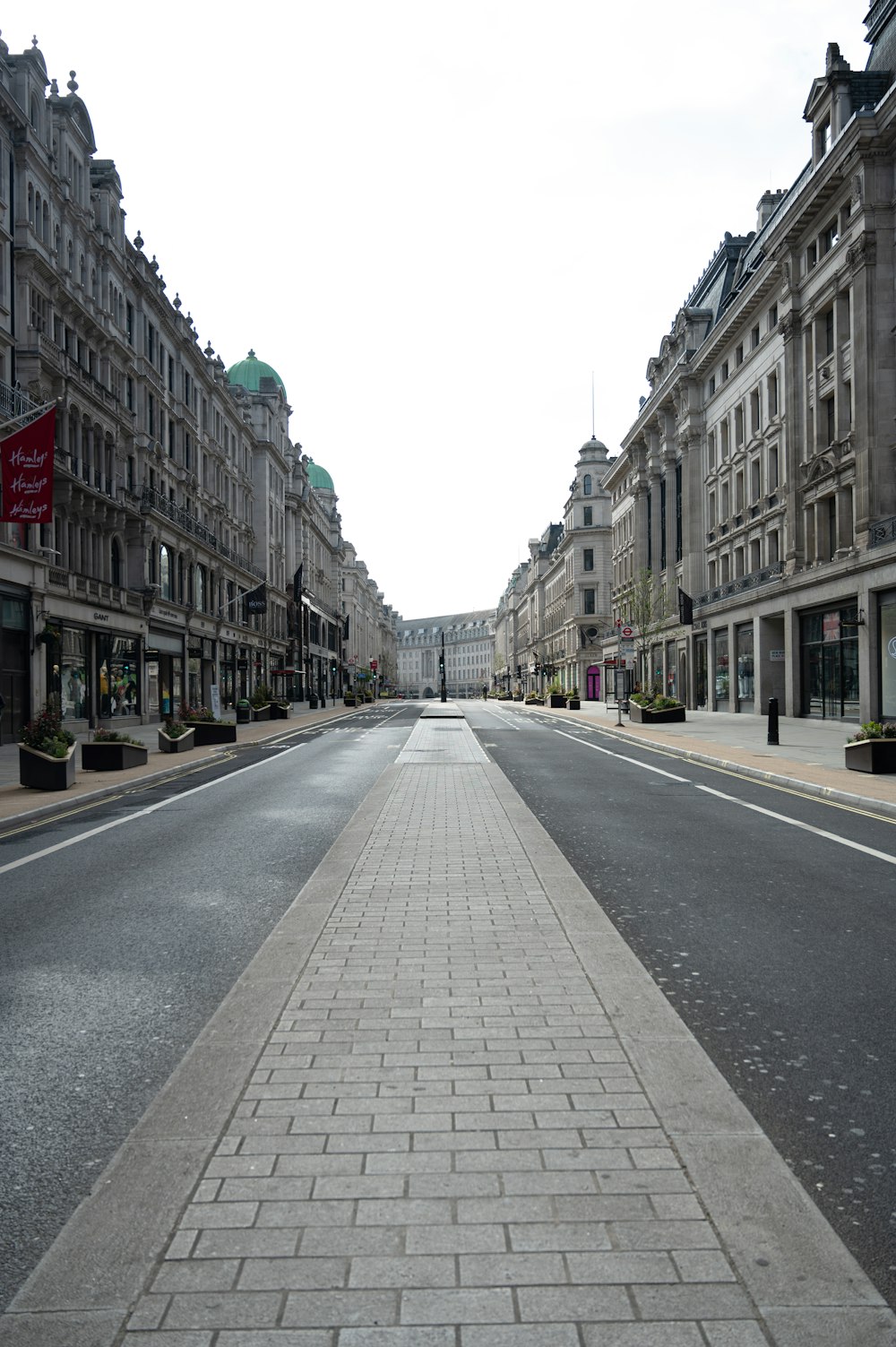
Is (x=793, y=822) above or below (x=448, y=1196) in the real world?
below

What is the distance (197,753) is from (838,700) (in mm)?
22537

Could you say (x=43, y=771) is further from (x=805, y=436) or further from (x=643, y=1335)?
(x=805, y=436)

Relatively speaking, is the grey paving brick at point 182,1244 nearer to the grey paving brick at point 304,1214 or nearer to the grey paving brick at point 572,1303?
the grey paving brick at point 304,1214

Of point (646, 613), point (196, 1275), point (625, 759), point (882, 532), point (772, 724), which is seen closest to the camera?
point (196, 1275)

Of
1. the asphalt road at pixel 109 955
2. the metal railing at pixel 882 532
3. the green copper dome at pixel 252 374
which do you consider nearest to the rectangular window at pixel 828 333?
the metal railing at pixel 882 532

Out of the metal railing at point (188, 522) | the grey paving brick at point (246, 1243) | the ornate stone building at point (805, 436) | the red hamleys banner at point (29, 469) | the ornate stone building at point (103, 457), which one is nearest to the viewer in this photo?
the grey paving brick at point (246, 1243)

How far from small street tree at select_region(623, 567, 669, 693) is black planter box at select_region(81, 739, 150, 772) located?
2695cm

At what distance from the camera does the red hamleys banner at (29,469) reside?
1952 cm

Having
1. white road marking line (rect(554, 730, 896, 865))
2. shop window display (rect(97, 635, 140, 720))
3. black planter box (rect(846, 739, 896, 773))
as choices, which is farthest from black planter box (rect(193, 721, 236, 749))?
black planter box (rect(846, 739, 896, 773))

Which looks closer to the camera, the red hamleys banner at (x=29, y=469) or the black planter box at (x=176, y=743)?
the red hamleys banner at (x=29, y=469)

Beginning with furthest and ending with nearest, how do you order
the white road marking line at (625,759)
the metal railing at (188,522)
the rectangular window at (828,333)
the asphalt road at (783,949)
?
the metal railing at (188,522), the rectangular window at (828,333), the white road marking line at (625,759), the asphalt road at (783,949)

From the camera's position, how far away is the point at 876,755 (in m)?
16.6

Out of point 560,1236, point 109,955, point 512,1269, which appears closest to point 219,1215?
point 512,1269

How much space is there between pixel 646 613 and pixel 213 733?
27988mm
